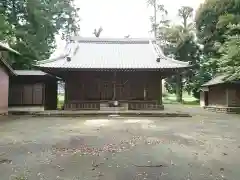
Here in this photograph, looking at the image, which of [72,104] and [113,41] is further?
[113,41]

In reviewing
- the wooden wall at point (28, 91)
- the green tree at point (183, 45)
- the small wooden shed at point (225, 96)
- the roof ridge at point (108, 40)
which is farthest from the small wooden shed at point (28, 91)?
the green tree at point (183, 45)

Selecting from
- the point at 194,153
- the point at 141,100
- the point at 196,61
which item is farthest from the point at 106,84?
the point at 196,61

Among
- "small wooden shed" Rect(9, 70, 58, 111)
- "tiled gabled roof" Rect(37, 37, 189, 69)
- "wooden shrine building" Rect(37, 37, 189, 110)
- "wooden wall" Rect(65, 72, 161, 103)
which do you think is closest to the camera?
"tiled gabled roof" Rect(37, 37, 189, 69)

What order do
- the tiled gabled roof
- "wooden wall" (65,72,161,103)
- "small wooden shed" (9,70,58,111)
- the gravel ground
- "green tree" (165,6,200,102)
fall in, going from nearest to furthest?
the gravel ground → the tiled gabled roof → "wooden wall" (65,72,161,103) → "small wooden shed" (9,70,58,111) → "green tree" (165,6,200,102)

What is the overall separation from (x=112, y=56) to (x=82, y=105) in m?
4.65

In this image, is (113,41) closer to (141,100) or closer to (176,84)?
(141,100)

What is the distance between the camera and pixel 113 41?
80.2 feet

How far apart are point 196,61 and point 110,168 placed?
112 feet

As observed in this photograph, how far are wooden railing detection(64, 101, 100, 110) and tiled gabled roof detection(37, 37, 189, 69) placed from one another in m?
2.59

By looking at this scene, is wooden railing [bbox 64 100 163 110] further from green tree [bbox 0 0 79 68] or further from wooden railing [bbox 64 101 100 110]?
green tree [bbox 0 0 79 68]

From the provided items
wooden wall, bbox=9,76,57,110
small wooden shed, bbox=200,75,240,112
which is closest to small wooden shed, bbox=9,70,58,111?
wooden wall, bbox=9,76,57,110

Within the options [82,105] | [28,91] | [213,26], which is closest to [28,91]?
[28,91]

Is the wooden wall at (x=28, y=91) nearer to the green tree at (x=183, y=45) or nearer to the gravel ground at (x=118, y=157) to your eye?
the gravel ground at (x=118, y=157)

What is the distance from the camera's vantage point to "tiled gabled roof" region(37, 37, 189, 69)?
18.5 meters
